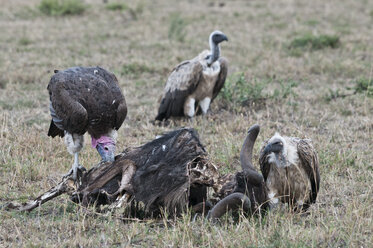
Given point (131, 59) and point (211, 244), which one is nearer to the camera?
point (211, 244)

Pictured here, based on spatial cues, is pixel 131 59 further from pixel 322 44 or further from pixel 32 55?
pixel 322 44

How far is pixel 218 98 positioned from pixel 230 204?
5.02m

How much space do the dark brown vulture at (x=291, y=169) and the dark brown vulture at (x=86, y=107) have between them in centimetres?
147

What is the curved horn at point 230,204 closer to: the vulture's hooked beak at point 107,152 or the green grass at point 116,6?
the vulture's hooked beak at point 107,152

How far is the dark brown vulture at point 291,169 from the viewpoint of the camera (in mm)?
5410

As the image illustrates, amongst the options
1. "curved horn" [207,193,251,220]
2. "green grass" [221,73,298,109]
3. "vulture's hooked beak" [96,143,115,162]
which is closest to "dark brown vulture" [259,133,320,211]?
"curved horn" [207,193,251,220]

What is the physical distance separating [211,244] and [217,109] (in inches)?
201

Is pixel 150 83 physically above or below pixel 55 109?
below

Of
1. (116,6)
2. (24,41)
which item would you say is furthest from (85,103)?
(116,6)

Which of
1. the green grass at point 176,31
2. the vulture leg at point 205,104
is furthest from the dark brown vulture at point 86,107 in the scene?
the green grass at point 176,31

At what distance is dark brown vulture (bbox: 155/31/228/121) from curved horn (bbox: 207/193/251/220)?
4343mm

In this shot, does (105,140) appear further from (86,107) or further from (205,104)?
(205,104)

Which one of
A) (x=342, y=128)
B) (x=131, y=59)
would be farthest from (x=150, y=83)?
(x=342, y=128)

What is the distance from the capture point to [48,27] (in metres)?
14.6
